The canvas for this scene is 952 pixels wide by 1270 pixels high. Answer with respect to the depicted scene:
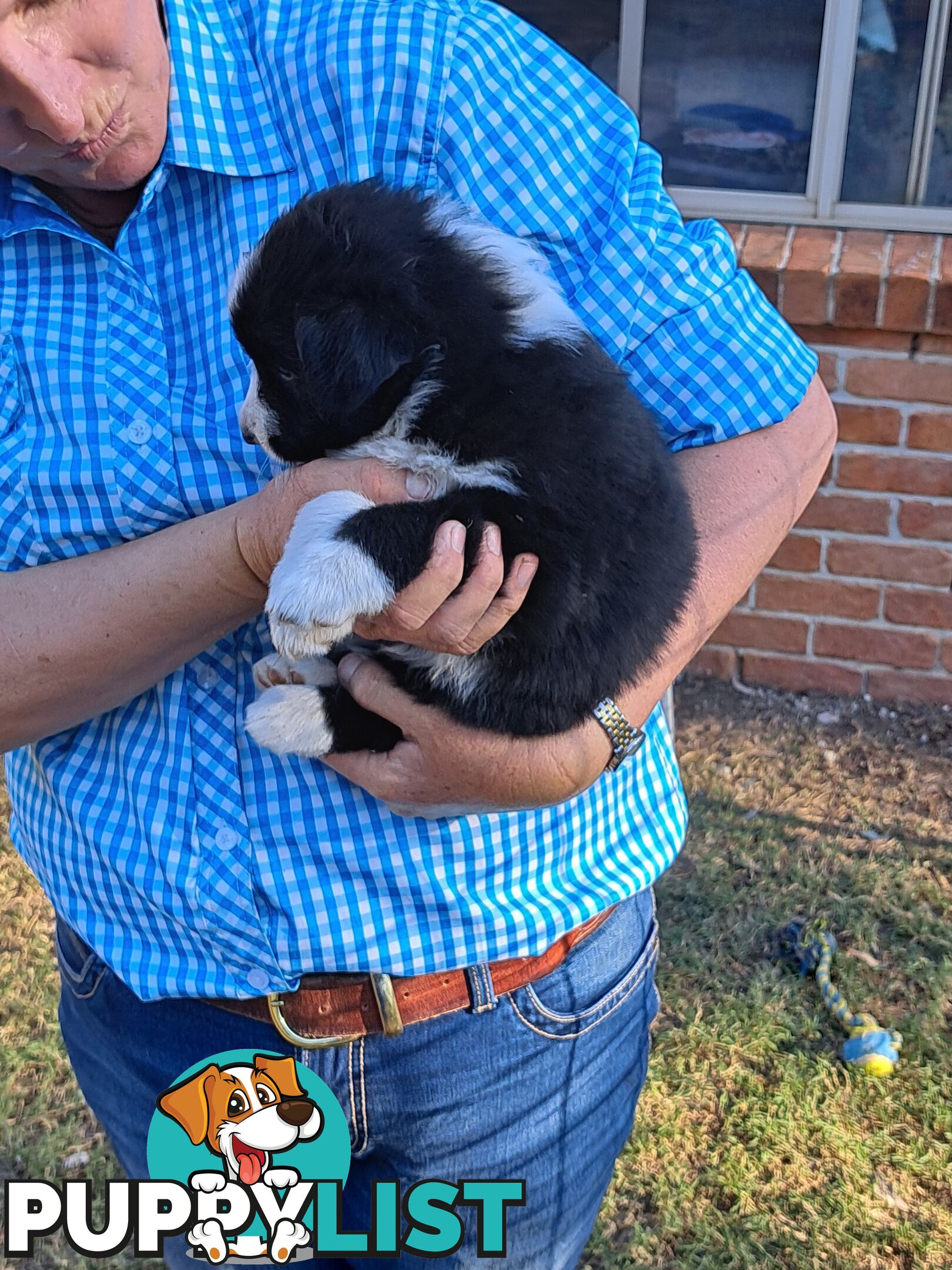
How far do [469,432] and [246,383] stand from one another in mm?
347

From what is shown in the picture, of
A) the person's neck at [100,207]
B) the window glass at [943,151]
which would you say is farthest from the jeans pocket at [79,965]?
the window glass at [943,151]

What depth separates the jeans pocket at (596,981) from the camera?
1672mm

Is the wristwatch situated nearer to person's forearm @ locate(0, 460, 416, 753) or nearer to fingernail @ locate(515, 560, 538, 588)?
fingernail @ locate(515, 560, 538, 588)

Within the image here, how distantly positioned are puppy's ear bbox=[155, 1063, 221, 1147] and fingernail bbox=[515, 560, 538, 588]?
33.0 inches

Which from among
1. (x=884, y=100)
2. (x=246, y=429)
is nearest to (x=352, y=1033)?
(x=246, y=429)

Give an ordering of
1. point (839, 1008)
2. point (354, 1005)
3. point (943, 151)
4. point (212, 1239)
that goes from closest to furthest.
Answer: point (354, 1005)
point (212, 1239)
point (839, 1008)
point (943, 151)

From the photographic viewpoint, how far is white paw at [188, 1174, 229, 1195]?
1695 millimetres

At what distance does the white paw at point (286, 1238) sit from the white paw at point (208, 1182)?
0.11 metres

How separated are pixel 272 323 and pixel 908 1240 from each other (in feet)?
8.68

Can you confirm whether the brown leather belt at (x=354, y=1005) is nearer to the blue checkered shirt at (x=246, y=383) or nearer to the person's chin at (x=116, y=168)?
the blue checkered shirt at (x=246, y=383)

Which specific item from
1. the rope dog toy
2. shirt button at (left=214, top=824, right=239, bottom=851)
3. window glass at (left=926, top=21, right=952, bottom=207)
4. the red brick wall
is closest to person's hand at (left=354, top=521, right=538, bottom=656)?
shirt button at (left=214, top=824, right=239, bottom=851)

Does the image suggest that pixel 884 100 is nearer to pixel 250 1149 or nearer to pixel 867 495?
pixel 867 495

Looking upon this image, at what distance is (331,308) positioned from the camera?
1652 mm

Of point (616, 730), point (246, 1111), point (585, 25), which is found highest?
point (585, 25)
